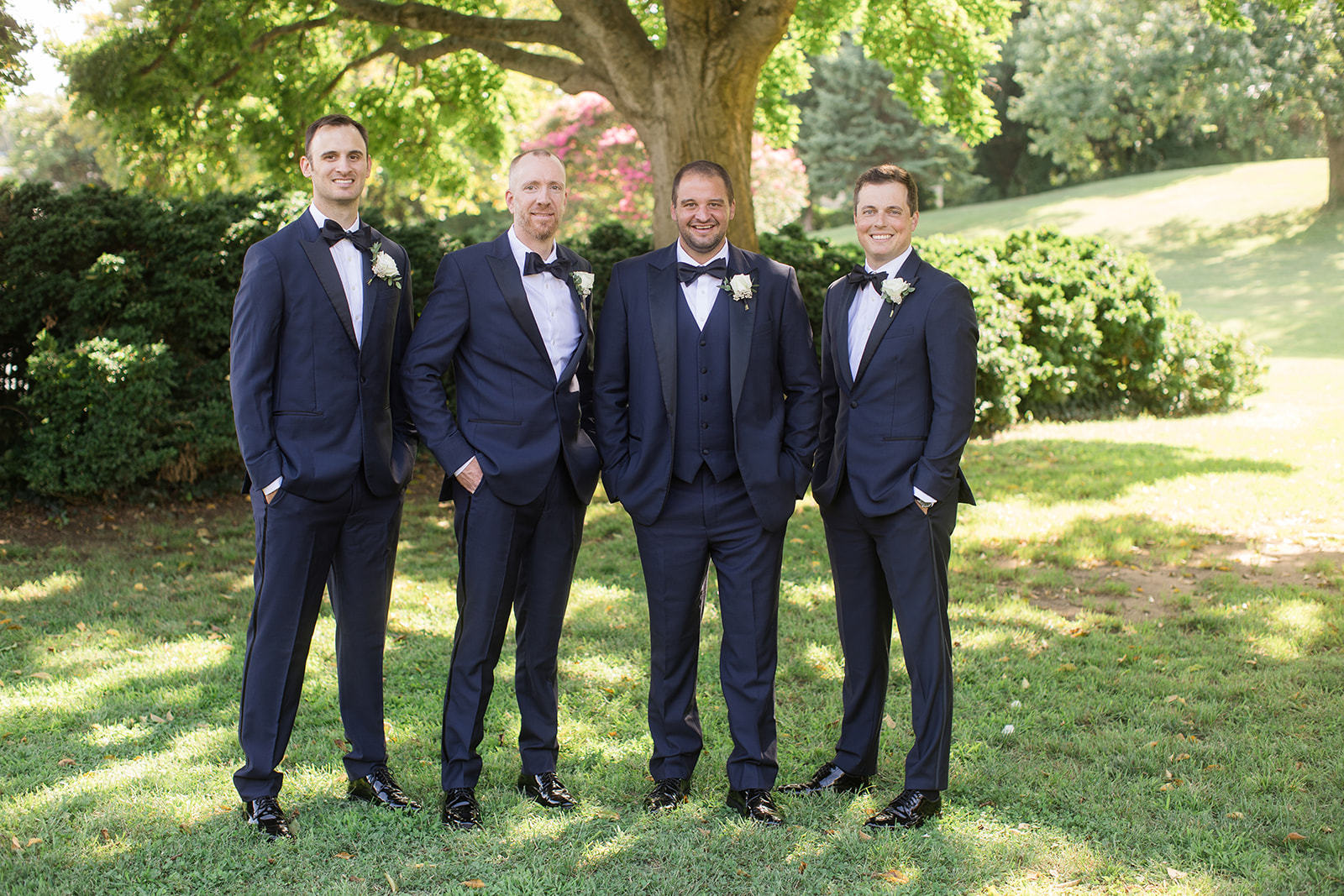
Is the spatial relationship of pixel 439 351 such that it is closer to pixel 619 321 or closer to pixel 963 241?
pixel 619 321

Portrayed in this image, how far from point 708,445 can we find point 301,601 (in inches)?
63.8

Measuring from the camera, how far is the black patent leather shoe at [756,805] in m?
3.88

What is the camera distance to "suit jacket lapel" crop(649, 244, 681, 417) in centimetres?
387

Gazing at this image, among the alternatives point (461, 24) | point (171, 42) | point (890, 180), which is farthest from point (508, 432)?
point (171, 42)

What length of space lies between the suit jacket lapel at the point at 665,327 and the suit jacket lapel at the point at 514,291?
0.42 m

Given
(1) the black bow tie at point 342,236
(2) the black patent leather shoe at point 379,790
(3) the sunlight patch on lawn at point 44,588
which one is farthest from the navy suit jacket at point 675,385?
(3) the sunlight patch on lawn at point 44,588

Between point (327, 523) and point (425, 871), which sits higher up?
point (327, 523)

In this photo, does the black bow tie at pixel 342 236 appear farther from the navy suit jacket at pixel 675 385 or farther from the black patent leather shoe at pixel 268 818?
the black patent leather shoe at pixel 268 818

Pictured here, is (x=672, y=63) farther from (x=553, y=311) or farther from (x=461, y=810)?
(x=461, y=810)

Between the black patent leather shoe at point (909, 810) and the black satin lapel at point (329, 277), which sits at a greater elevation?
the black satin lapel at point (329, 277)

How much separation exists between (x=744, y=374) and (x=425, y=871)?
209 centimetres

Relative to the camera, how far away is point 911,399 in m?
3.80

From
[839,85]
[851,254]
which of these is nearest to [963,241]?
[851,254]

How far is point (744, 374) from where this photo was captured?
3863 mm
